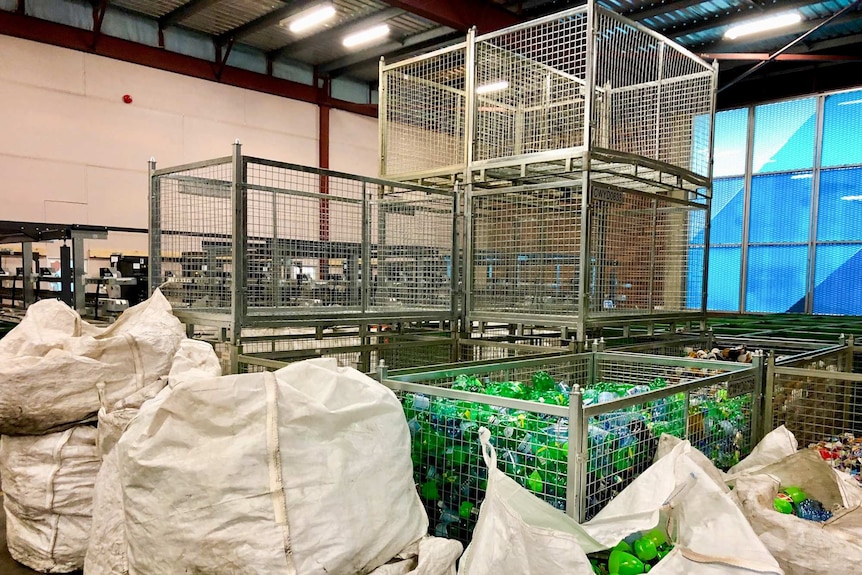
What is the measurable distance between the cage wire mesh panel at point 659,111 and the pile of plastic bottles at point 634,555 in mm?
3554

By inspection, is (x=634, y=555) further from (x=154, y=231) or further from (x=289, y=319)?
(x=154, y=231)

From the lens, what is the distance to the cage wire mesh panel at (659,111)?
5.07 m

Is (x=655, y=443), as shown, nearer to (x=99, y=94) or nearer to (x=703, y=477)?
(x=703, y=477)

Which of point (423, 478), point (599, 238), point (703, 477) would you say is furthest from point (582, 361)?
point (703, 477)

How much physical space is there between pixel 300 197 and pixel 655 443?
2693mm

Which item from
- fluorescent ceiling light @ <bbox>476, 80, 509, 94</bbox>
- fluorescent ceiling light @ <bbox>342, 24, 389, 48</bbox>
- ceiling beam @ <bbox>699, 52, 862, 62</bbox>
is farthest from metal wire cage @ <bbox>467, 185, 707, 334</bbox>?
fluorescent ceiling light @ <bbox>342, 24, 389, 48</bbox>

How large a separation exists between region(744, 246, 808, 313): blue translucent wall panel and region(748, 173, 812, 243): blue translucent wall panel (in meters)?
0.21

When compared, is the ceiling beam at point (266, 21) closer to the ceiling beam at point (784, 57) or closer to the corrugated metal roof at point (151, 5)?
the corrugated metal roof at point (151, 5)

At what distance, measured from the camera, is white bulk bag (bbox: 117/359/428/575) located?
64.9 inches

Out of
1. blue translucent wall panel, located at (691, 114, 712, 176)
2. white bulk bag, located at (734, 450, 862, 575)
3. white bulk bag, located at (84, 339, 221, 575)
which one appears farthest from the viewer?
blue translucent wall panel, located at (691, 114, 712, 176)

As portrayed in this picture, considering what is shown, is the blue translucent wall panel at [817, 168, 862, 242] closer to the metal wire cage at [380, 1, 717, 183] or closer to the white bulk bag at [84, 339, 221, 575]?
the metal wire cage at [380, 1, 717, 183]

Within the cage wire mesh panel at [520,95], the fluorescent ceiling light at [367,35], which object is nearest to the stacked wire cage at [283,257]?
the cage wire mesh panel at [520,95]

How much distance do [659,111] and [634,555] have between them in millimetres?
4234

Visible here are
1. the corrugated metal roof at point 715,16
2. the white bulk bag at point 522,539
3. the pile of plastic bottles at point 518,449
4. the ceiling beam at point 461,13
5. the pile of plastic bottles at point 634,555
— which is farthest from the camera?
the corrugated metal roof at point 715,16
